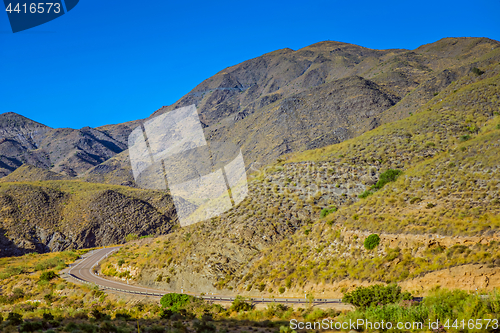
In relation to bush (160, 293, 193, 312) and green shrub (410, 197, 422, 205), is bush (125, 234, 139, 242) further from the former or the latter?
green shrub (410, 197, 422, 205)

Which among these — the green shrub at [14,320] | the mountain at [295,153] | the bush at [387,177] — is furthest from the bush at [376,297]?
the bush at [387,177]

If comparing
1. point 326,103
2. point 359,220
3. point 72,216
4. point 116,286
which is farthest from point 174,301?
point 326,103

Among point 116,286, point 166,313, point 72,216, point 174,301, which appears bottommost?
point 116,286

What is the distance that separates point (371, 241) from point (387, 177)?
1342cm

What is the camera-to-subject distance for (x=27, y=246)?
234ft

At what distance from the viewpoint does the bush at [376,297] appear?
18.4 metres

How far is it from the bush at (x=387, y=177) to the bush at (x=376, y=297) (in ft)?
64.6

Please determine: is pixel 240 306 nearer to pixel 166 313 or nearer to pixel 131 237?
pixel 166 313

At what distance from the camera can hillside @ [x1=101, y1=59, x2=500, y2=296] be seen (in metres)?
24.1

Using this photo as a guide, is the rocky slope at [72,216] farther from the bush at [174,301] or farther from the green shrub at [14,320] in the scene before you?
the green shrub at [14,320]

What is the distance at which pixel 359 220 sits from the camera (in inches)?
1194

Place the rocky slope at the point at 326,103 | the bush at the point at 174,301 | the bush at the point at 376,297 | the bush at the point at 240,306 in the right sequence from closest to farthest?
the bush at the point at 376,297, the bush at the point at 240,306, the bush at the point at 174,301, the rocky slope at the point at 326,103

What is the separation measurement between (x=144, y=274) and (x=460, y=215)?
31906 millimetres

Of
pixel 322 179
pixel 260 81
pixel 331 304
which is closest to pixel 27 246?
pixel 322 179
